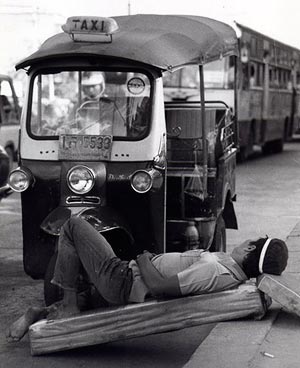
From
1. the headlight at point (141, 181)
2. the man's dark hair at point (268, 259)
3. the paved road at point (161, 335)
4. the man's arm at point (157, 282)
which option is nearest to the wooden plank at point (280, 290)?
the man's dark hair at point (268, 259)

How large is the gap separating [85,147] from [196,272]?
5.96ft

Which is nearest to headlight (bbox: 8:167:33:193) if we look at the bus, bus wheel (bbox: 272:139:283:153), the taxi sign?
the taxi sign

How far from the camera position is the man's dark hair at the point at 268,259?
528 cm

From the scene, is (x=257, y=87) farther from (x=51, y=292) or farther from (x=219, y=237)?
(x=51, y=292)

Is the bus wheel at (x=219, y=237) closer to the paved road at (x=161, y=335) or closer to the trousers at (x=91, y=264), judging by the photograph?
the paved road at (x=161, y=335)

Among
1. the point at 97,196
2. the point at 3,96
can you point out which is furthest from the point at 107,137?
the point at 3,96

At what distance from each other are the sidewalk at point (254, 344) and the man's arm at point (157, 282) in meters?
0.39

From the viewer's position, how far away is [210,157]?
25.8 ft

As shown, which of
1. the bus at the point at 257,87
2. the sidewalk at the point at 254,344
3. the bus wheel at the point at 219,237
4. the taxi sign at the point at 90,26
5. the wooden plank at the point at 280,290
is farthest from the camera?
the bus at the point at 257,87

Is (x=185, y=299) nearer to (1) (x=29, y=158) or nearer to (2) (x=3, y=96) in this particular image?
(1) (x=29, y=158)

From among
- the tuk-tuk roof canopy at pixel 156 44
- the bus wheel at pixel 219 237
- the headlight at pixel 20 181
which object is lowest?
the bus wheel at pixel 219 237

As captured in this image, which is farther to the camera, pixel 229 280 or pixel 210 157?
pixel 210 157

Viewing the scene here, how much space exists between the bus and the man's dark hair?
39.2 feet

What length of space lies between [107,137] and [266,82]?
17.8 m
